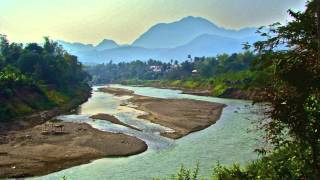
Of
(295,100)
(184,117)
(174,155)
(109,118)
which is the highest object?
(295,100)

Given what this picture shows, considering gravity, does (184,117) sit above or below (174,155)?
above

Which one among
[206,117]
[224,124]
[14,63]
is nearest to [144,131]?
[224,124]

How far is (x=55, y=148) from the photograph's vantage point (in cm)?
5094

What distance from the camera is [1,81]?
84.7m

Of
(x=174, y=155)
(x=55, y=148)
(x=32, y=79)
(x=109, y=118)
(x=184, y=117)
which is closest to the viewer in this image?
(x=174, y=155)

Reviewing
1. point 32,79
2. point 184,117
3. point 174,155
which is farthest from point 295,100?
point 32,79

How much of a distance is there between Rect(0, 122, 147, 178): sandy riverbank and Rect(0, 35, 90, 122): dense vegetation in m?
16.3

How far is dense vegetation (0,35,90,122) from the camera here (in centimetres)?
8406

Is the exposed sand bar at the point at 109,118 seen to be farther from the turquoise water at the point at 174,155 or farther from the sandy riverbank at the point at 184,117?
the turquoise water at the point at 174,155

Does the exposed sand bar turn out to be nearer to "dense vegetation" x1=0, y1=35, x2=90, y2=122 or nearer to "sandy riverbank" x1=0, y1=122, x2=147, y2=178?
"sandy riverbank" x1=0, y1=122, x2=147, y2=178

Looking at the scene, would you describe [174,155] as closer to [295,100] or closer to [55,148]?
A: [55,148]

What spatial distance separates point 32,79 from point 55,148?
57.4 meters

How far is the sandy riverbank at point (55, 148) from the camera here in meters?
42.5

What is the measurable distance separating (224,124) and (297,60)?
5212cm
